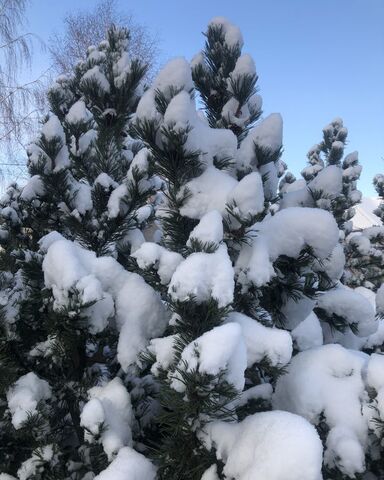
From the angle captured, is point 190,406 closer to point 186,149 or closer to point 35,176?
point 186,149

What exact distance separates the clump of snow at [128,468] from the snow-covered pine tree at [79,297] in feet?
0.03

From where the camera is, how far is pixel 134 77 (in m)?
2.11

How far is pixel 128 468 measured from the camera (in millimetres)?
1278

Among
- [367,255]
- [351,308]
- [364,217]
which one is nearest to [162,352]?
[351,308]

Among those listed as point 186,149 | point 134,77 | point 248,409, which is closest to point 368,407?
point 248,409

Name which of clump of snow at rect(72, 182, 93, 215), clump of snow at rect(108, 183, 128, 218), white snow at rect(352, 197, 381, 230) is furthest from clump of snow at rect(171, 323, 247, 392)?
white snow at rect(352, 197, 381, 230)

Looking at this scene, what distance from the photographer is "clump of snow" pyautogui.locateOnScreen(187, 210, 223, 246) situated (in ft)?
4.51

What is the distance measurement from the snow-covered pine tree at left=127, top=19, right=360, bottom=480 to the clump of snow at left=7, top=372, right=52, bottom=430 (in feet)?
1.52

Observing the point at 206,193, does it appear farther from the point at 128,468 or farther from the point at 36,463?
the point at 36,463

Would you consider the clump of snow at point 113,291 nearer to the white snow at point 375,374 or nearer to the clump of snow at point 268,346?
the clump of snow at point 268,346

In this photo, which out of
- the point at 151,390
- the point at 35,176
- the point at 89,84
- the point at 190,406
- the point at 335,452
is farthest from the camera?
the point at 35,176

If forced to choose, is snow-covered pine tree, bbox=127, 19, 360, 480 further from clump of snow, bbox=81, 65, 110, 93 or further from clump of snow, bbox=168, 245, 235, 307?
clump of snow, bbox=81, 65, 110, 93

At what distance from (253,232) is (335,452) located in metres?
0.83

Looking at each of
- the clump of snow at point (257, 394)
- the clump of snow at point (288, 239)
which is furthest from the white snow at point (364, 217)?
the clump of snow at point (257, 394)
